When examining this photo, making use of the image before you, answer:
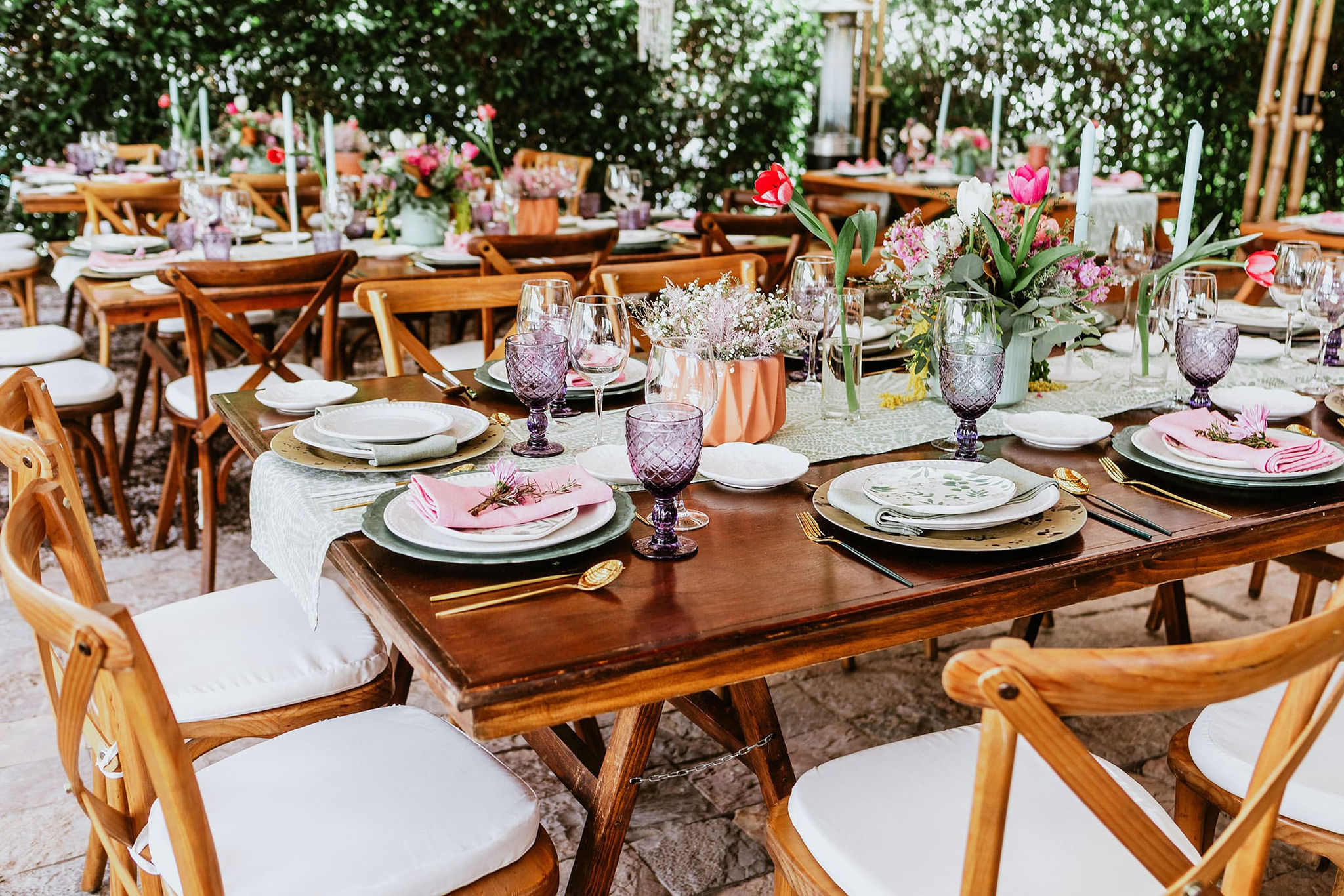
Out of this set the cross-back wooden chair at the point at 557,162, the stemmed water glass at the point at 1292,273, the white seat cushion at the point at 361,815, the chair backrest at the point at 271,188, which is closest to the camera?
the white seat cushion at the point at 361,815

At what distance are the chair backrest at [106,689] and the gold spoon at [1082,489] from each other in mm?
1011

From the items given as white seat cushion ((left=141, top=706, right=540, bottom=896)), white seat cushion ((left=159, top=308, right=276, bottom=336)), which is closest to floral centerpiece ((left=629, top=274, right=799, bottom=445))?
white seat cushion ((left=141, top=706, right=540, bottom=896))

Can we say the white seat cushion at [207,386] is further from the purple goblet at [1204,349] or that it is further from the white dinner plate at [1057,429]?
the purple goblet at [1204,349]

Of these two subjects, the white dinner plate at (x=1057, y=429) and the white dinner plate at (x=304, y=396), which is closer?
the white dinner plate at (x=1057, y=429)

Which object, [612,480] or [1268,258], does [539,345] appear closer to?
[612,480]

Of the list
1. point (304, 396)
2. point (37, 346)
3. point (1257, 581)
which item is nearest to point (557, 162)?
point (37, 346)

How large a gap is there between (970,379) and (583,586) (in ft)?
2.04

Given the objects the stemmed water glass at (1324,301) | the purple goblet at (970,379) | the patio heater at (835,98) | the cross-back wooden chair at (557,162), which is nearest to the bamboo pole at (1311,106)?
the patio heater at (835,98)

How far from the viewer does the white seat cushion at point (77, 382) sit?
2.87 metres

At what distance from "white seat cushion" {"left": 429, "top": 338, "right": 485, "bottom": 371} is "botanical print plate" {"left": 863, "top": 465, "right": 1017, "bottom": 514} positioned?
1.88 metres

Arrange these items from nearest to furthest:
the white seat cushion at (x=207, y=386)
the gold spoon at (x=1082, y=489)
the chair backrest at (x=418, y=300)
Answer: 1. the gold spoon at (x=1082, y=489)
2. the chair backrest at (x=418, y=300)
3. the white seat cushion at (x=207, y=386)

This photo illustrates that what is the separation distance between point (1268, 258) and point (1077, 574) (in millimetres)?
811

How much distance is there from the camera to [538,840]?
123 centimetres

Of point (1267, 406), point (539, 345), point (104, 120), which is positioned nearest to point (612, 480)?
point (539, 345)
